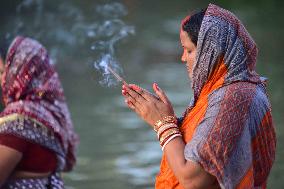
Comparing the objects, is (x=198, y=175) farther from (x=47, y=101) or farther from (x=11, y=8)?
(x=11, y=8)

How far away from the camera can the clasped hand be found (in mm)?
2717

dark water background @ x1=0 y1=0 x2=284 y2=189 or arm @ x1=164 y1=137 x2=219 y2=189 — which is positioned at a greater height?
dark water background @ x1=0 y1=0 x2=284 y2=189

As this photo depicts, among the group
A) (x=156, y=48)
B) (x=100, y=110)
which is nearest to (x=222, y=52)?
(x=100, y=110)

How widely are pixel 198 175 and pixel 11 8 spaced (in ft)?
11.8

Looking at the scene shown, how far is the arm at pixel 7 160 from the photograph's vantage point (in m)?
3.53

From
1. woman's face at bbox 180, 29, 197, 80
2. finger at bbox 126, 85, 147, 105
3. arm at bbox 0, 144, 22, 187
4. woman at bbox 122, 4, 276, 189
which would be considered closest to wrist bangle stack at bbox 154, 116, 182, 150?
woman at bbox 122, 4, 276, 189

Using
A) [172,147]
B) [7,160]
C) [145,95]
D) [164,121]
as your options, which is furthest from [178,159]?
[7,160]

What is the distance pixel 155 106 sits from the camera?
108 inches

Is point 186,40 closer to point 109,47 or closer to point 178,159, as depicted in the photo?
point 178,159

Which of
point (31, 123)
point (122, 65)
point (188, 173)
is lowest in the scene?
point (188, 173)

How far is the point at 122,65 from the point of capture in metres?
9.47

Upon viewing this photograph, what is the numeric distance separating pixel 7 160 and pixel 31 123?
10.3 inches

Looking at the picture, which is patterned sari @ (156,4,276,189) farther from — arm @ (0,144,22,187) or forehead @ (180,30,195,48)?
arm @ (0,144,22,187)

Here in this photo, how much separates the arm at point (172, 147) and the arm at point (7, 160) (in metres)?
1.03
